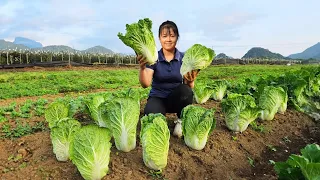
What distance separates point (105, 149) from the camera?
4.30 m

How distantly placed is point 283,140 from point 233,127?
1.50 m

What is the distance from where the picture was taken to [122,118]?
482cm

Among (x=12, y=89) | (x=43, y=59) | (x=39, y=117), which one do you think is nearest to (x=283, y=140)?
(x=39, y=117)

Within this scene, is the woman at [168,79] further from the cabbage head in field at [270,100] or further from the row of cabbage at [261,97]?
the cabbage head in field at [270,100]

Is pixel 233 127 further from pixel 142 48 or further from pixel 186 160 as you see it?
pixel 142 48

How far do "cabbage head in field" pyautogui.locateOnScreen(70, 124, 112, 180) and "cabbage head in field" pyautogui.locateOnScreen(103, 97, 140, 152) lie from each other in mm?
547

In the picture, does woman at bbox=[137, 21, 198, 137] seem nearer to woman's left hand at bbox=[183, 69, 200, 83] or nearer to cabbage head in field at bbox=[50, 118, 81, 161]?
woman's left hand at bbox=[183, 69, 200, 83]

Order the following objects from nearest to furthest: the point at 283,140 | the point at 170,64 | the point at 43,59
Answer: the point at 170,64
the point at 283,140
the point at 43,59

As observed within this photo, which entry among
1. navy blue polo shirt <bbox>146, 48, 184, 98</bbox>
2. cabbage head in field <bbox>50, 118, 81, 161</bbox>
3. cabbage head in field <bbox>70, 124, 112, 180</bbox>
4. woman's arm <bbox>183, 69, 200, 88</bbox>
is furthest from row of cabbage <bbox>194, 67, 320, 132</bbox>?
cabbage head in field <bbox>50, 118, 81, 161</bbox>

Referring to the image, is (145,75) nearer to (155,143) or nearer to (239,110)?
(155,143)

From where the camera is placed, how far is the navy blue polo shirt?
19.5 ft

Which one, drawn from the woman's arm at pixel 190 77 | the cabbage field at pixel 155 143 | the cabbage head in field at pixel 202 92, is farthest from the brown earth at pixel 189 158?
the cabbage head in field at pixel 202 92

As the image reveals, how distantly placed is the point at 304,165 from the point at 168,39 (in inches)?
129

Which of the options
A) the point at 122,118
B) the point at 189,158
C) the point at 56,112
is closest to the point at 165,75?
the point at 122,118
